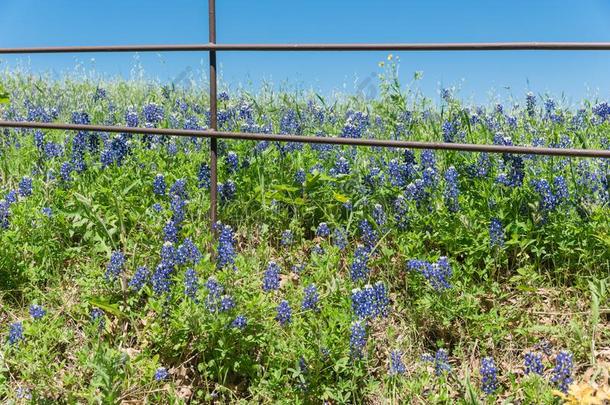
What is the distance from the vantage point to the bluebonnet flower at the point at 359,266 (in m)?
3.59

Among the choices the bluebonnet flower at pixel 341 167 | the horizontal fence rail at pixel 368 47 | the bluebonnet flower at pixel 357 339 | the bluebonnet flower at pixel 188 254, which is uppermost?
the horizontal fence rail at pixel 368 47

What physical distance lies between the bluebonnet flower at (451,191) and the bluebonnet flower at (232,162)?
1.44 metres

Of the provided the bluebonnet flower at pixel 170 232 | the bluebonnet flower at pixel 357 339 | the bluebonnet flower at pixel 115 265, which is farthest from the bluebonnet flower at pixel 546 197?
the bluebonnet flower at pixel 115 265

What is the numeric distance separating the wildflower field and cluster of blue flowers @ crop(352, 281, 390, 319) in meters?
0.01

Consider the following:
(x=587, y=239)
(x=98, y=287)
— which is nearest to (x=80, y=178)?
(x=98, y=287)

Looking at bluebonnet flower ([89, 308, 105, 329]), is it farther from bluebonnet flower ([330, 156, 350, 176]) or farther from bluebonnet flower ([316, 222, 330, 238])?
bluebonnet flower ([330, 156, 350, 176])

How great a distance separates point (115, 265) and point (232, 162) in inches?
47.7

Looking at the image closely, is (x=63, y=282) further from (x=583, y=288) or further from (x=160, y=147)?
(x=583, y=288)

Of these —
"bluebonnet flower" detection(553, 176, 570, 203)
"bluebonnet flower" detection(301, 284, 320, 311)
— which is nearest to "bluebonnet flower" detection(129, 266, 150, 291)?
"bluebonnet flower" detection(301, 284, 320, 311)

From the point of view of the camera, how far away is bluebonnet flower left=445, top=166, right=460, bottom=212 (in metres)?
3.91

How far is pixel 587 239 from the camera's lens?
12.3 ft

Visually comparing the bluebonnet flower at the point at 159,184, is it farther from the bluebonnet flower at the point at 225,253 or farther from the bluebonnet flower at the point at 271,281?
the bluebonnet flower at the point at 271,281

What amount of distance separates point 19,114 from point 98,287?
13.4 feet

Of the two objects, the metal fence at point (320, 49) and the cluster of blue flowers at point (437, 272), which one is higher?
the metal fence at point (320, 49)
